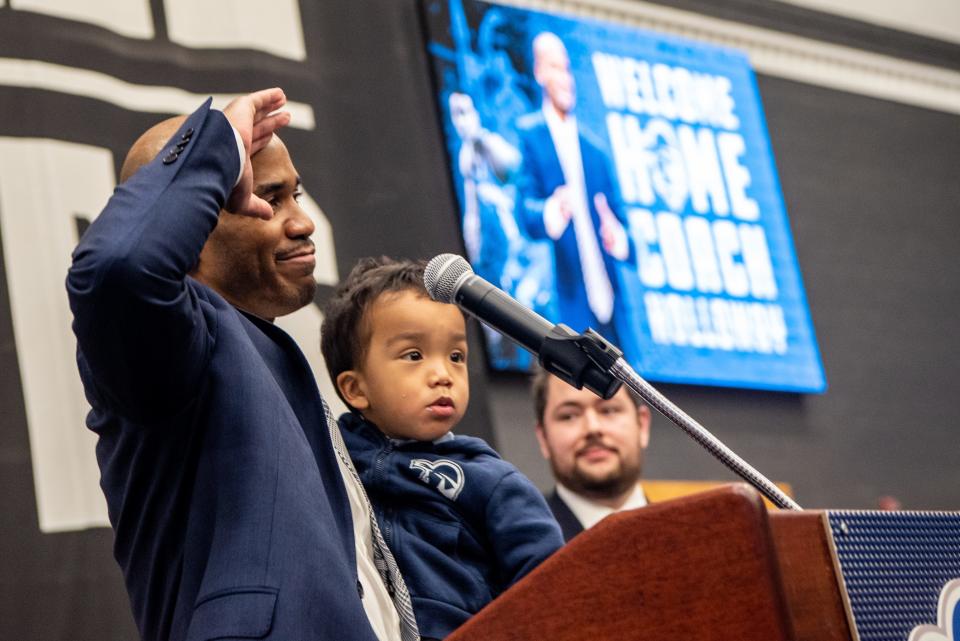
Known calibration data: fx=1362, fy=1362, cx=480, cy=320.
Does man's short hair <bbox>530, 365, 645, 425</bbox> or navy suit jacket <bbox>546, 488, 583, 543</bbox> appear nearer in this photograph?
navy suit jacket <bbox>546, 488, 583, 543</bbox>

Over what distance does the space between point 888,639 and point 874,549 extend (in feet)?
0.25

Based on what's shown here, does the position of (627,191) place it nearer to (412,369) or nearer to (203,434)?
(412,369)

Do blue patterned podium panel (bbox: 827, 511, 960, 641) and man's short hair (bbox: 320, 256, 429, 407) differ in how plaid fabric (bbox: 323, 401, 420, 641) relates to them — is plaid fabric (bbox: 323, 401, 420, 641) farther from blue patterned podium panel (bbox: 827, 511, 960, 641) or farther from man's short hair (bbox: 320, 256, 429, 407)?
blue patterned podium panel (bbox: 827, 511, 960, 641)

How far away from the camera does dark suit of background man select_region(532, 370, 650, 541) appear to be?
3.71m

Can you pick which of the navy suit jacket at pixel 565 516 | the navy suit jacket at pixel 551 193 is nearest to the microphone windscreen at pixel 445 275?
the navy suit jacket at pixel 565 516

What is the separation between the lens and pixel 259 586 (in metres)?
1.33

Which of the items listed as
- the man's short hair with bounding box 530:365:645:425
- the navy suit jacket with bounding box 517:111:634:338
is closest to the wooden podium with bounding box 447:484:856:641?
the man's short hair with bounding box 530:365:645:425

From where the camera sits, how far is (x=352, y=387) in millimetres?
2051

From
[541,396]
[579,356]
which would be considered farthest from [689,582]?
[541,396]

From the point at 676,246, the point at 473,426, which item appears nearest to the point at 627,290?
the point at 676,246

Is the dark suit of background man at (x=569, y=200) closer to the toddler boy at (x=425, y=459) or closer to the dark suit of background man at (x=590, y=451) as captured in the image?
the dark suit of background man at (x=590, y=451)

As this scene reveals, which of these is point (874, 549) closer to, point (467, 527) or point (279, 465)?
point (279, 465)

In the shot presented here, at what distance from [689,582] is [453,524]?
0.78 metres

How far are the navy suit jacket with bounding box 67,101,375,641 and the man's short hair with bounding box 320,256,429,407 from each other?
551mm
